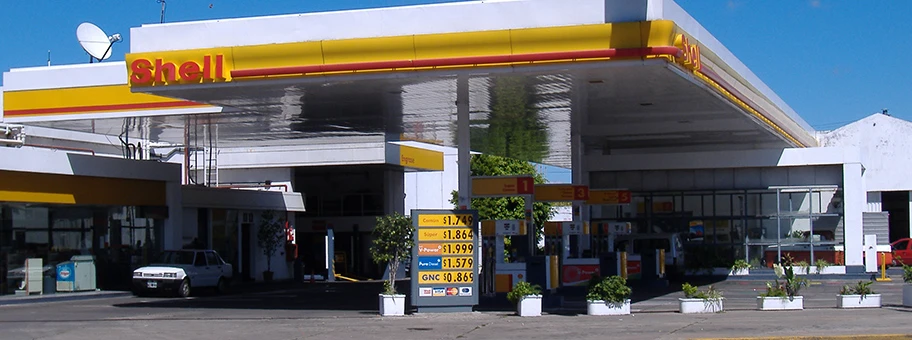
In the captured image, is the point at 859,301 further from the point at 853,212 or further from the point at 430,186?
the point at 430,186

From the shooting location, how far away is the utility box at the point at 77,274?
1211 inches

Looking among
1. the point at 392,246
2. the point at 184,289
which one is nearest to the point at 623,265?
the point at 392,246

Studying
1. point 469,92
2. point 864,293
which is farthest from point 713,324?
point 469,92

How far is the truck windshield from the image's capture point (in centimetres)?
3225

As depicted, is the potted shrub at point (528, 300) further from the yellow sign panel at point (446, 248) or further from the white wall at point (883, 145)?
the white wall at point (883, 145)

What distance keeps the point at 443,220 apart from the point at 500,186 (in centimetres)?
457

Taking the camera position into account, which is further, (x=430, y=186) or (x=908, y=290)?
(x=430, y=186)

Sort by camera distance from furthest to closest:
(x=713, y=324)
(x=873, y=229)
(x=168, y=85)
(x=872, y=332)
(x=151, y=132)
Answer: (x=873, y=229), (x=151, y=132), (x=168, y=85), (x=713, y=324), (x=872, y=332)

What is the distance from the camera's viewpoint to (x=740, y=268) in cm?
3744

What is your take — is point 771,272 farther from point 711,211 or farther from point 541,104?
point 541,104

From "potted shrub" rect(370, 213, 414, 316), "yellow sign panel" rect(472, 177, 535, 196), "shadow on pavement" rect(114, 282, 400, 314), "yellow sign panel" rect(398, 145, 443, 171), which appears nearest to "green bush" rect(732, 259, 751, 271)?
"shadow on pavement" rect(114, 282, 400, 314)

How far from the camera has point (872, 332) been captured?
690 inches

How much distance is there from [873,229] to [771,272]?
7412 mm

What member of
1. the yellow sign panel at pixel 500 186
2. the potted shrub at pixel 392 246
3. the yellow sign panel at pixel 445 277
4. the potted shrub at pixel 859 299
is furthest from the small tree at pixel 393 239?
the potted shrub at pixel 859 299
